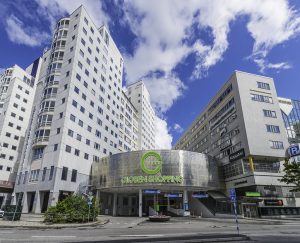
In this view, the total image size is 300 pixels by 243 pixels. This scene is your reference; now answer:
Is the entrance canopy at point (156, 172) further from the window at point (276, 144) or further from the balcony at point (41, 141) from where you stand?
the window at point (276, 144)

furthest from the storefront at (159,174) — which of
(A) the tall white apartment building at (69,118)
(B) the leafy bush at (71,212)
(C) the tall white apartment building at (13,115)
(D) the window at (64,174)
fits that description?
(C) the tall white apartment building at (13,115)

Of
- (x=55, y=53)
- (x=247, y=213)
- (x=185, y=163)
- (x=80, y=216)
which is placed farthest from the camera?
(x=55, y=53)

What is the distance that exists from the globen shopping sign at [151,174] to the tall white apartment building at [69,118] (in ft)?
43.8

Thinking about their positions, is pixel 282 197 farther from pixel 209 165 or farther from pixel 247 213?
pixel 209 165

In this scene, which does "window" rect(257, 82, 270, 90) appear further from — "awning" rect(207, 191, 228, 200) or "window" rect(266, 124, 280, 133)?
"awning" rect(207, 191, 228, 200)

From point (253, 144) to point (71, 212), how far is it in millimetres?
40489

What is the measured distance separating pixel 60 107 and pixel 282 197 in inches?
2055

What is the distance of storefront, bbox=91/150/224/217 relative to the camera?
48.7m

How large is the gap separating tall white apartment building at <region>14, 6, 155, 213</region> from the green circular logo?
1531 cm

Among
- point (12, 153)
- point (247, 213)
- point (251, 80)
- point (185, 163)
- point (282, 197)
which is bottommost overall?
point (247, 213)

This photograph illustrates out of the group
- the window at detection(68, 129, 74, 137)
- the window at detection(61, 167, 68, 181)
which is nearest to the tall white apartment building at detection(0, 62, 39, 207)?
the window at detection(61, 167, 68, 181)

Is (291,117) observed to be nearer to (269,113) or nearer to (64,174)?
(269,113)

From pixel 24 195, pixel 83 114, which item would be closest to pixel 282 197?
pixel 83 114

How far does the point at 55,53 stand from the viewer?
5962cm
